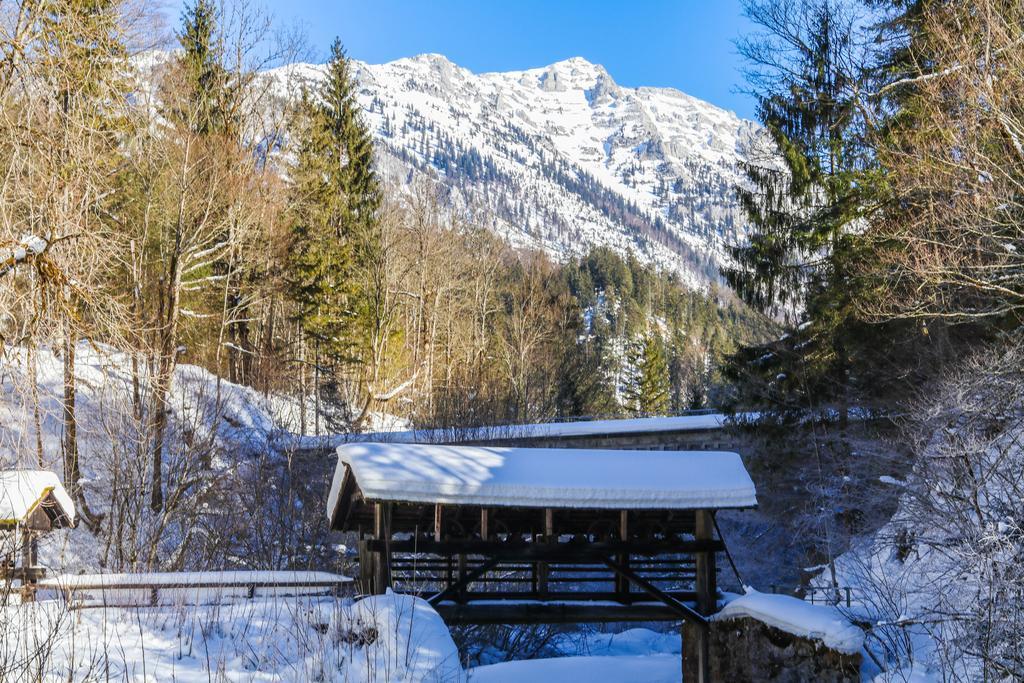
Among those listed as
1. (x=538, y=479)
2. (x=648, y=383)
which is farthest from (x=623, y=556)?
(x=648, y=383)

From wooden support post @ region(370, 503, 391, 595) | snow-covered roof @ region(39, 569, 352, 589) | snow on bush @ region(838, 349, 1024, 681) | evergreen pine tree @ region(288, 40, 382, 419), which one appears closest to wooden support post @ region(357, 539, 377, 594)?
wooden support post @ region(370, 503, 391, 595)

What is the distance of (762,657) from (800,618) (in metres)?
0.81

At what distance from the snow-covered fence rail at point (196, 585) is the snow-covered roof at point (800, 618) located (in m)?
4.95

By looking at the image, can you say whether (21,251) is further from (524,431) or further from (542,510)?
(524,431)

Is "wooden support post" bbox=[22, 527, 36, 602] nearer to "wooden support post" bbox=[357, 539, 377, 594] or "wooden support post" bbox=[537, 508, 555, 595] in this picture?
"wooden support post" bbox=[357, 539, 377, 594]

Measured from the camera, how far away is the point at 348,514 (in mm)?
12320

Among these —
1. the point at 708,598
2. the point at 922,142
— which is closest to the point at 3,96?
the point at 708,598

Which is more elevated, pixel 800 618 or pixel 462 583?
pixel 462 583

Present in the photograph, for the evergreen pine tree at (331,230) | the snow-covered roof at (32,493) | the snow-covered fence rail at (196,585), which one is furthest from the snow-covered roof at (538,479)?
the evergreen pine tree at (331,230)

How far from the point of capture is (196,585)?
352 inches

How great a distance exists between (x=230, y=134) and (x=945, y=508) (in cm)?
2231

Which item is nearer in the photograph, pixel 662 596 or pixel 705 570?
pixel 662 596

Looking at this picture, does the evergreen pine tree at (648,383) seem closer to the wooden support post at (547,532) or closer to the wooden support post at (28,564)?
the wooden support post at (547,532)

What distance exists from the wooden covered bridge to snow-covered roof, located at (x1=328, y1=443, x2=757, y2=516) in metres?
0.01
